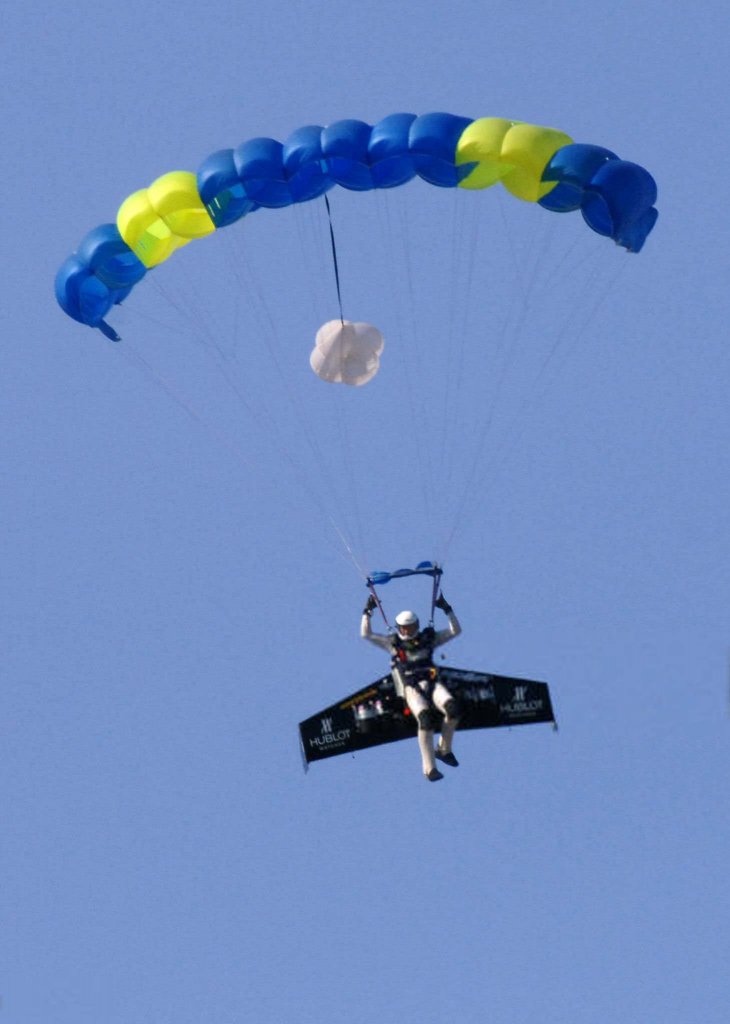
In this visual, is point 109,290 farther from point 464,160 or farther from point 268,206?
point 464,160

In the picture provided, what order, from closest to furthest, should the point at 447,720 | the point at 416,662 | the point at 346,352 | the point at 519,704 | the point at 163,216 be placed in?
the point at 447,720 < the point at 416,662 < the point at 519,704 < the point at 163,216 < the point at 346,352

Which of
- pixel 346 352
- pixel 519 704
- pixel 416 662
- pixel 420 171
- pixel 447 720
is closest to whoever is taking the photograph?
pixel 447 720

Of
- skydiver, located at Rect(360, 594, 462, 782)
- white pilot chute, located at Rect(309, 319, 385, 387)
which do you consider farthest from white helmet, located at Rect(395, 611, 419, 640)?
white pilot chute, located at Rect(309, 319, 385, 387)

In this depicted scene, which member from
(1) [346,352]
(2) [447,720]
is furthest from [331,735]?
(1) [346,352]

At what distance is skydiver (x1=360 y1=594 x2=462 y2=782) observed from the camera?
2334cm

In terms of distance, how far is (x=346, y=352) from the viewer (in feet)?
84.9

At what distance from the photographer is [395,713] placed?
79.0 ft

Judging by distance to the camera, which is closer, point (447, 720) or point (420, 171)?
point (447, 720)

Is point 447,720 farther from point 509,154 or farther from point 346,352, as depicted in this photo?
point 509,154

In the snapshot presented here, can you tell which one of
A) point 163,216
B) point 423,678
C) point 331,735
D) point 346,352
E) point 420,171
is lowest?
point 331,735

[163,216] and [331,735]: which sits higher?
[163,216]

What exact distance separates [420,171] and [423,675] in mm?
4876

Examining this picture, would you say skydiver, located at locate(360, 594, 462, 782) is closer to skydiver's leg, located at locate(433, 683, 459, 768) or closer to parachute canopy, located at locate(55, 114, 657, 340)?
skydiver's leg, located at locate(433, 683, 459, 768)

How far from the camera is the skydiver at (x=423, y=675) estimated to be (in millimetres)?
23344
